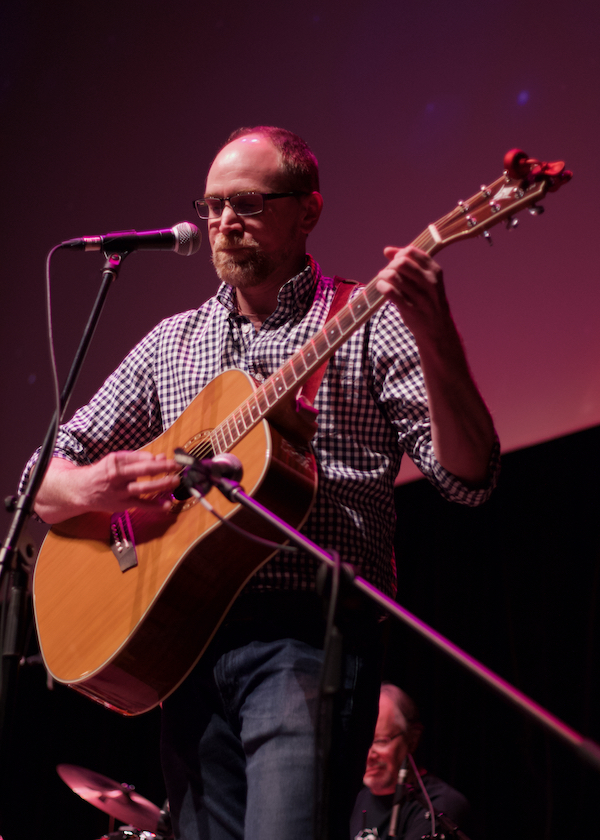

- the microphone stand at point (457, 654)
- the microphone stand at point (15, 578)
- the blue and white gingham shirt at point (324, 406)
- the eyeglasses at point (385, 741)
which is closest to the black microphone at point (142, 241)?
the blue and white gingham shirt at point (324, 406)

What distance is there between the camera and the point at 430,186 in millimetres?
3756

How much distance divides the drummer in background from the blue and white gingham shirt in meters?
2.72

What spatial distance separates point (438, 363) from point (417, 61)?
108 inches

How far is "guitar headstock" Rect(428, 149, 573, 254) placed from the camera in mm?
1488

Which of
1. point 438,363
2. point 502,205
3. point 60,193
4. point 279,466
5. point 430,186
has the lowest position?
point 279,466

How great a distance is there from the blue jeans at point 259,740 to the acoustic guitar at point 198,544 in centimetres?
9

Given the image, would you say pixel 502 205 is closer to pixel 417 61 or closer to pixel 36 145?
pixel 417 61

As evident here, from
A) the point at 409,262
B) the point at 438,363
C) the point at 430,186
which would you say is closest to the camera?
the point at 409,262

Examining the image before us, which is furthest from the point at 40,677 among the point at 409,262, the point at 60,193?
the point at 409,262

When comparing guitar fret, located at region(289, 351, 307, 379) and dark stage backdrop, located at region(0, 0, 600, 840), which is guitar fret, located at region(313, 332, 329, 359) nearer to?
guitar fret, located at region(289, 351, 307, 379)

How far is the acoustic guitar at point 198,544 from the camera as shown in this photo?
64.0 inches

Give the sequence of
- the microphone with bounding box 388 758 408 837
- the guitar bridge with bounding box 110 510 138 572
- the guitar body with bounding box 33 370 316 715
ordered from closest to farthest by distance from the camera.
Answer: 1. the guitar body with bounding box 33 370 316 715
2. the guitar bridge with bounding box 110 510 138 572
3. the microphone with bounding box 388 758 408 837

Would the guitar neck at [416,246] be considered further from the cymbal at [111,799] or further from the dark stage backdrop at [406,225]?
the cymbal at [111,799]

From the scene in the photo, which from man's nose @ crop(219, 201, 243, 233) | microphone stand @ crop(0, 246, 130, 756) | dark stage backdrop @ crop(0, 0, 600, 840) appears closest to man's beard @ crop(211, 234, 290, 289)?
man's nose @ crop(219, 201, 243, 233)
